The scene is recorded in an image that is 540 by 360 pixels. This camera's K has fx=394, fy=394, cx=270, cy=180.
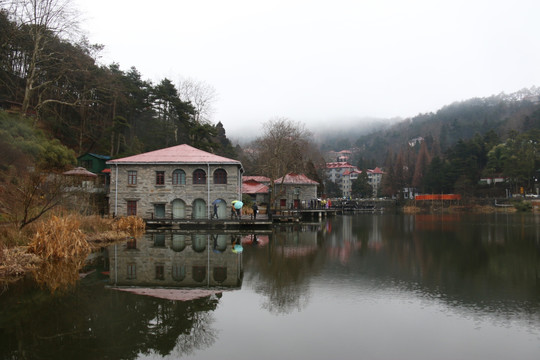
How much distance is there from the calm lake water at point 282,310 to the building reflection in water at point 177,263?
2.9 inches

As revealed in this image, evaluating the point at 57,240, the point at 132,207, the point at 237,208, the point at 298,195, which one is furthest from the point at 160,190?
the point at 298,195

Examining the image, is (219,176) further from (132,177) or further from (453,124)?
(453,124)

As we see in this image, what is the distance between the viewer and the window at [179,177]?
103 feet

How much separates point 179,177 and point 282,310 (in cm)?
2376

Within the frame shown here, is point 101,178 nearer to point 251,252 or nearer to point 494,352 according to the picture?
point 251,252

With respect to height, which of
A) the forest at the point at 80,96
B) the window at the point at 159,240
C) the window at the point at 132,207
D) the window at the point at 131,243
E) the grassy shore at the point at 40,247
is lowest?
the window at the point at 159,240

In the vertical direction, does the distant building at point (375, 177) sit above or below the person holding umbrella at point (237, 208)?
above

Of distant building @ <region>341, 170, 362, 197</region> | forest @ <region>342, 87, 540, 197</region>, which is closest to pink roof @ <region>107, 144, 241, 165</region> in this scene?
forest @ <region>342, 87, 540, 197</region>

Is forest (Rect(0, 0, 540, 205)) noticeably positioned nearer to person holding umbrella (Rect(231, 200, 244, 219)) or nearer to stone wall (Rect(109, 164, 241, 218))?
stone wall (Rect(109, 164, 241, 218))

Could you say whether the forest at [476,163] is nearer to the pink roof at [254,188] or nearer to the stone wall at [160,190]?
the pink roof at [254,188]

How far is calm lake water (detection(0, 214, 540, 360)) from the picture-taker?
22.6 feet

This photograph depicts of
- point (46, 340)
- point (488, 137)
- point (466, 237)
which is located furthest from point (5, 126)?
point (488, 137)

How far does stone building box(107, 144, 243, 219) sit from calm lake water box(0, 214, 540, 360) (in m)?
15.1

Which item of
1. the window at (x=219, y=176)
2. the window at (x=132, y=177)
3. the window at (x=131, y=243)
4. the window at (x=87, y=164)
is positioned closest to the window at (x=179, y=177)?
the window at (x=219, y=176)
